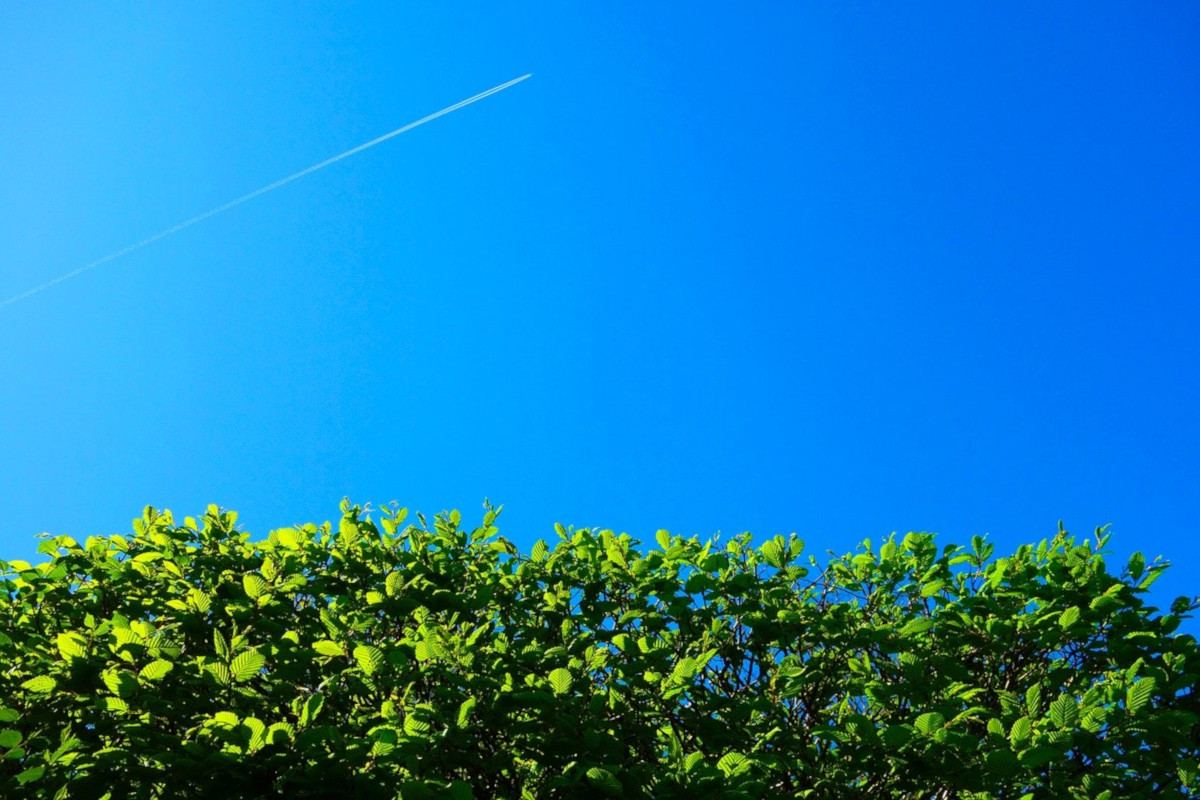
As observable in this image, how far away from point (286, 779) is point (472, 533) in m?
3.11

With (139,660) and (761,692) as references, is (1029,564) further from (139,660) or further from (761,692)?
(139,660)

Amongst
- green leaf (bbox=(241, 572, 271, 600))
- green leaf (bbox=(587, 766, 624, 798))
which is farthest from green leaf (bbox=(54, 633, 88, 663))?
green leaf (bbox=(587, 766, 624, 798))

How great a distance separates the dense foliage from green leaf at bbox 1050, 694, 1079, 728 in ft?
0.05

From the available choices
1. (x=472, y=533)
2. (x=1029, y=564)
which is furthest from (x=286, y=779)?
(x=1029, y=564)

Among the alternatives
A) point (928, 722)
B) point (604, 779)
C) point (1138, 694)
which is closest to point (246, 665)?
point (604, 779)

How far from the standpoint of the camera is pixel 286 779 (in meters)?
4.55

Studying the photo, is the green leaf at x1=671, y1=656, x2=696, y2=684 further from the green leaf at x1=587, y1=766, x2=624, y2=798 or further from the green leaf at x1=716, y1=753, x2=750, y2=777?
the green leaf at x1=587, y1=766, x2=624, y2=798

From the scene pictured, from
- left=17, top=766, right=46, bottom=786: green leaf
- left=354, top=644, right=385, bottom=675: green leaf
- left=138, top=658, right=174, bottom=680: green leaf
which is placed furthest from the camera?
left=354, top=644, right=385, bottom=675: green leaf

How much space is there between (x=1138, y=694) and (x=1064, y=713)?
0.81 meters

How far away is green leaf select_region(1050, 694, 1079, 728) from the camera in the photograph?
5191mm

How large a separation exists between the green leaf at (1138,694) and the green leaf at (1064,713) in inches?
27.1

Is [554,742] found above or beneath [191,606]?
beneath

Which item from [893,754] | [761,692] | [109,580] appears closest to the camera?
[893,754]

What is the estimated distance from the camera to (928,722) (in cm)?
526
